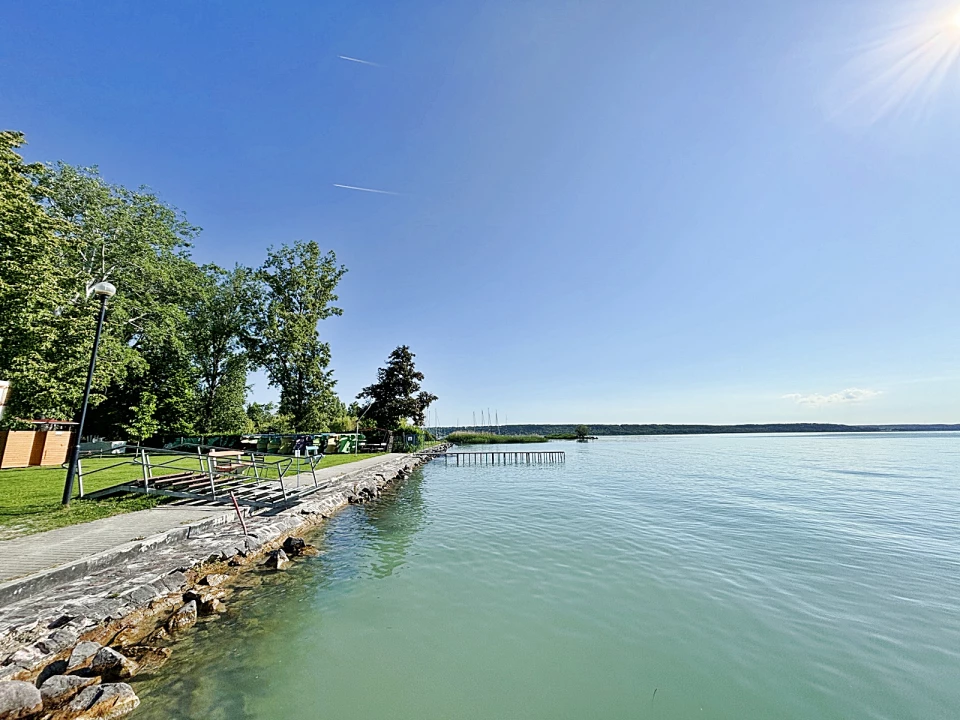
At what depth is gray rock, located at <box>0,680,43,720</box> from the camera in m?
3.61

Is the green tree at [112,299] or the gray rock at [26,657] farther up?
the green tree at [112,299]

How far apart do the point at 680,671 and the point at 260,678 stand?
193 inches

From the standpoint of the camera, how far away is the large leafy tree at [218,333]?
31469mm

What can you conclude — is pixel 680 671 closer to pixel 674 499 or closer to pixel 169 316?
pixel 674 499

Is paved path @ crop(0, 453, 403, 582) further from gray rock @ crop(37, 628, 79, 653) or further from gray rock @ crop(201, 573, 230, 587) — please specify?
gray rock @ crop(201, 573, 230, 587)

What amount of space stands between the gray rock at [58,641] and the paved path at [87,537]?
3.20ft

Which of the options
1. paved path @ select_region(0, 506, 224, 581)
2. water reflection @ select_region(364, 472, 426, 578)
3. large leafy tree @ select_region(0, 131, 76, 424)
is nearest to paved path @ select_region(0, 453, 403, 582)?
paved path @ select_region(0, 506, 224, 581)

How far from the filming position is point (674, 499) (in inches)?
712

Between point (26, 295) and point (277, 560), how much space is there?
48.6 ft

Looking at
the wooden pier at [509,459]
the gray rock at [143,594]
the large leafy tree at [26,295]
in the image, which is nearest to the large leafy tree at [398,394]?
the wooden pier at [509,459]

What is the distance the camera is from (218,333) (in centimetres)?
3253

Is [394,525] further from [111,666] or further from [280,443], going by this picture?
[280,443]

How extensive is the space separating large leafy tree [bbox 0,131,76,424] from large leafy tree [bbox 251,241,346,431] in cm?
1280

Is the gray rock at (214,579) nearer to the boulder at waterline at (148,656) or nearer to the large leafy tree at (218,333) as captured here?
the boulder at waterline at (148,656)
